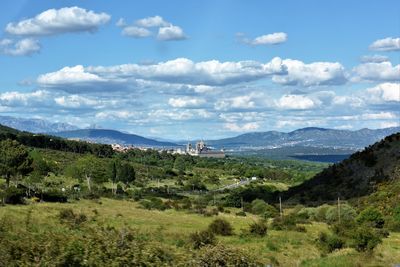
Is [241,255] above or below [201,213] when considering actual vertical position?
above

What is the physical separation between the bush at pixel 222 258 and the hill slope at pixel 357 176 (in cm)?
7163

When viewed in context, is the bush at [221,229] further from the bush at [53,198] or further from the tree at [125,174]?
the tree at [125,174]

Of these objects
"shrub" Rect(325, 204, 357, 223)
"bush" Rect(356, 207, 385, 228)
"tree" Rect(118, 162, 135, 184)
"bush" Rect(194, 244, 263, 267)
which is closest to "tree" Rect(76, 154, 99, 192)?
"tree" Rect(118, 162, 135, 184)

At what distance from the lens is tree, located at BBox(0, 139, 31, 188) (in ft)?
232

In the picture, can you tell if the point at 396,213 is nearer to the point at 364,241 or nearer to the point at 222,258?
the point at 364,241

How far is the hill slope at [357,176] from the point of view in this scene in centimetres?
8725

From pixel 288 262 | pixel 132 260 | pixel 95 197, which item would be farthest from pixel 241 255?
pixel 95 197

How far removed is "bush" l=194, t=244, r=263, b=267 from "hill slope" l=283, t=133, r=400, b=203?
71627mm

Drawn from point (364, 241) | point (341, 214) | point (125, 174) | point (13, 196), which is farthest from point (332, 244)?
point (125, 174)

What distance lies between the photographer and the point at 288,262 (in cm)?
3055

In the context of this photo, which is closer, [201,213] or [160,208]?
[201,213]

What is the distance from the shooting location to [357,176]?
311 feet

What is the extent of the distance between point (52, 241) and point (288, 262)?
19968 mm

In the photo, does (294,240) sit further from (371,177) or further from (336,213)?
(371,177)
